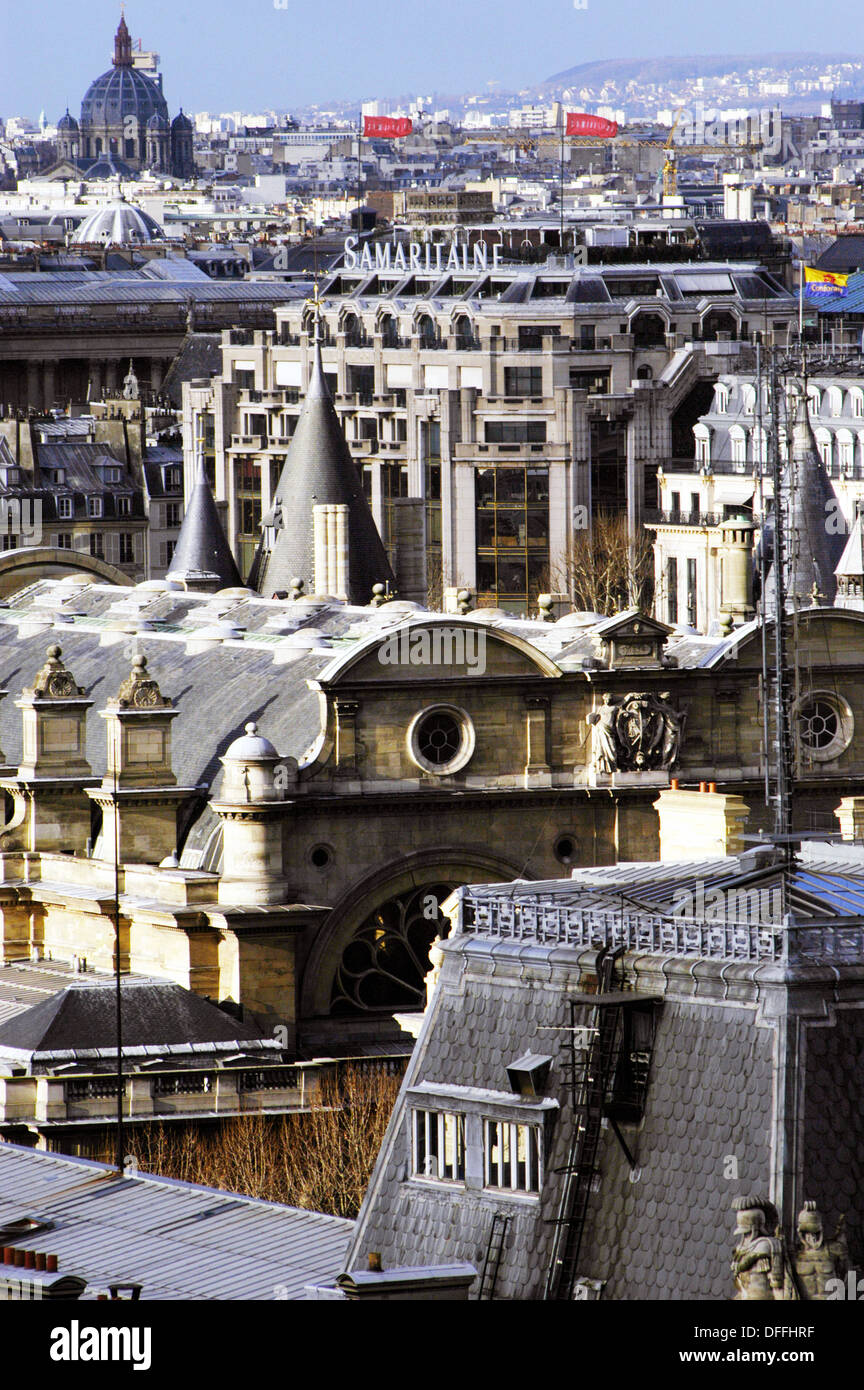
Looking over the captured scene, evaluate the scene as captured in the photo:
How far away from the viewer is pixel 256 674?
81188mm

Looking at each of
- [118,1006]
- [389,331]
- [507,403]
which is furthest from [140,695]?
[389,331]

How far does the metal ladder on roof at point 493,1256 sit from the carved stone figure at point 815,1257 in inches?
115

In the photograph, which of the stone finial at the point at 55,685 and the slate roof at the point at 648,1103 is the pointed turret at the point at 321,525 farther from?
the slate roof at the point at 648,1103

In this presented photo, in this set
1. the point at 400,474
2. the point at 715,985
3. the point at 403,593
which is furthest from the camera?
the point at 400,474

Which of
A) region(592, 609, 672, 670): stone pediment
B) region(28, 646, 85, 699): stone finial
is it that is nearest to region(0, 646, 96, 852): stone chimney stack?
region(28, 646, 85, 699): stone finial

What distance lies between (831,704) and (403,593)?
31.0 metres

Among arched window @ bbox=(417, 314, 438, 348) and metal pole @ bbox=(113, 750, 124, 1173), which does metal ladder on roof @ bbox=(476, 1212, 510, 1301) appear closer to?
metal pole @ bbox=(113, 750, 124, 1173)

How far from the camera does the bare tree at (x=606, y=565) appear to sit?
6107 inches

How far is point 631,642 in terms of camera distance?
76938 mm

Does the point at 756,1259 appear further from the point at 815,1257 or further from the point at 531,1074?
the point at 531,1074

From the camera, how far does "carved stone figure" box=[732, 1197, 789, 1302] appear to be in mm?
33125

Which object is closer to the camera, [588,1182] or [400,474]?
[588,1182]
